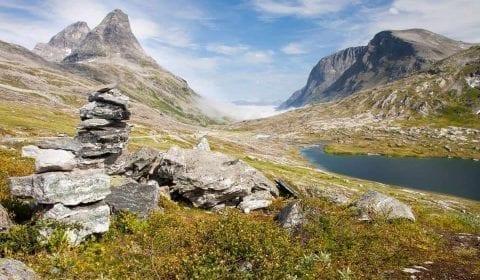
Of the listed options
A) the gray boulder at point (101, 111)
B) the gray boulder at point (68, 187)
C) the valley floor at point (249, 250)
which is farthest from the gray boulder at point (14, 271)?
the gray boulder at point (101, 111)

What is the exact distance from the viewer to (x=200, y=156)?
39625 millimetres

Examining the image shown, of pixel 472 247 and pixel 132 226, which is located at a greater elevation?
pixel 132 226

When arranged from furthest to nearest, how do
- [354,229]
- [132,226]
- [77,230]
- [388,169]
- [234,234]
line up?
[388,169] → [354,229] → [132,226] → [77,230] → [234,234]

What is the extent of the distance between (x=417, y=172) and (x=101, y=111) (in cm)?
14642

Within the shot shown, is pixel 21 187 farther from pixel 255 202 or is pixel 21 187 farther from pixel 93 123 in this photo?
pixel 255 202

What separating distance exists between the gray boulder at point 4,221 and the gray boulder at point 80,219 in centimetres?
158

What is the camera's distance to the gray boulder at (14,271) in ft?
50.0

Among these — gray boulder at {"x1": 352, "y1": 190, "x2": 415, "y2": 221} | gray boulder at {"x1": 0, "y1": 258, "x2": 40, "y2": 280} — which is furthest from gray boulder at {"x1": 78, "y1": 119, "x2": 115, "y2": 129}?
gray boulder at {"x1": 352, "y1": 190, "x2": 415, "y2": 221}

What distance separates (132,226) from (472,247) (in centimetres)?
2237

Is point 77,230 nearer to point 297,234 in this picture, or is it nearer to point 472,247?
point 297,234

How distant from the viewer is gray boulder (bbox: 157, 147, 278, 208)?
119ft

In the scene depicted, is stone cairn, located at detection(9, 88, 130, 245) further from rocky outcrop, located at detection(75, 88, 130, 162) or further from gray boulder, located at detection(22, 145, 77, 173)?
rocky outcrop, located at detection(75, 88, 130, 162)

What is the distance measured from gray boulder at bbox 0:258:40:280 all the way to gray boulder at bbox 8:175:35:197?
6.42m

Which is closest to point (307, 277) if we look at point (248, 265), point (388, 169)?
point (248, 265)
